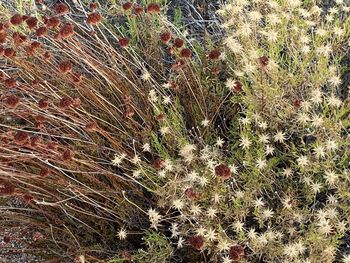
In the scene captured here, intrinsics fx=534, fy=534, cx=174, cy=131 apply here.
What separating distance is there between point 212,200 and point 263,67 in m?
0.57

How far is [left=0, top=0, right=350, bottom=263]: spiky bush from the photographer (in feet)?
7.06

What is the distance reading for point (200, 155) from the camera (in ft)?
7.88

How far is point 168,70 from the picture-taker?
120 inches

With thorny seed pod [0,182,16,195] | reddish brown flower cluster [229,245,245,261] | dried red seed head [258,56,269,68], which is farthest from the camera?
thorny seed pod [0,182,16,195]

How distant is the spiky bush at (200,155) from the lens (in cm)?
215

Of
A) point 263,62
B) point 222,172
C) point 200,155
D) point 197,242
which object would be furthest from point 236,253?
point 263,62

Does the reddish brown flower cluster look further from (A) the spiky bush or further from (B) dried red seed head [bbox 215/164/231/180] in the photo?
(B) dried red seed head [bbox 215/164/231/180]

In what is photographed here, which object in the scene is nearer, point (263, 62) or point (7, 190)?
point (263, 62)

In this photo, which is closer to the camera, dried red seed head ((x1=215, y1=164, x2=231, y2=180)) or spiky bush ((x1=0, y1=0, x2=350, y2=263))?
dried red seed head ((x1=215, y1=164, x2=231, y2=180))

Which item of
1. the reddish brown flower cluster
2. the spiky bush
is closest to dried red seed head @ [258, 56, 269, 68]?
the spiky bush

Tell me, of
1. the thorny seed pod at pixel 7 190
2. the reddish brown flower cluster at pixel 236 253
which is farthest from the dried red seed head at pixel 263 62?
the thorny seed pod at pixel 7 190

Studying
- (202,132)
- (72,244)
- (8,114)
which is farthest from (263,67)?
(8,114)

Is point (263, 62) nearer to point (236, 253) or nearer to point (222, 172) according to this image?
point (222, 172)

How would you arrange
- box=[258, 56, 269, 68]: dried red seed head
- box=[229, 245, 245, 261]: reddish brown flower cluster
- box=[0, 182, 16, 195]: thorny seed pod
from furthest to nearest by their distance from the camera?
box=[0, 182, 16, 195]: thorny seed pod, box=[258, 56, 269, 68]: dried red seed head, box=[229, 245, 245, 261]: reddish brown flower cluster
